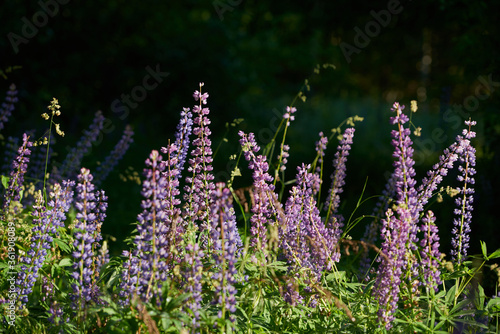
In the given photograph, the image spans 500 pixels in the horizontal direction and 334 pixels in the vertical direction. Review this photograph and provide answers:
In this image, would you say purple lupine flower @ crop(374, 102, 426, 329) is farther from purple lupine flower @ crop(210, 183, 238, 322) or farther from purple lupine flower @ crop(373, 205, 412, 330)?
purple lupine flower @ crop(210, 183, 238, 322)

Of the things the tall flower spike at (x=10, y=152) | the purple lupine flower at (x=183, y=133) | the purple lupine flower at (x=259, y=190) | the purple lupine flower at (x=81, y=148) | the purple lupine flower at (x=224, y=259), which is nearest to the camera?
the purple lupine flower at (x=224, y=259)

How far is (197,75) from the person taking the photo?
444 inches

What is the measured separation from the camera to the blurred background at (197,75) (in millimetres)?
7004

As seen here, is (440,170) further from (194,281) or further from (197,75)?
(197,75)

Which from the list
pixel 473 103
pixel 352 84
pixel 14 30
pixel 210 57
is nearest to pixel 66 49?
pixel 14 30

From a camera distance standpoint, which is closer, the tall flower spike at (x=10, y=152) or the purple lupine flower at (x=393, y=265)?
the purple lupine flower at (x=393, y=265)

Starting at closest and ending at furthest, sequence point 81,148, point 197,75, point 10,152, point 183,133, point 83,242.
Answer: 1. point 83,242
2. point 183,133
3. point 10,152
4. point 81,148
5. point 197,75


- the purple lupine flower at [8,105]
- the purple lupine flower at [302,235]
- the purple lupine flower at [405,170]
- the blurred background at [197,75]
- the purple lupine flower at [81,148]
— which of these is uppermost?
the blurred background at [197,75]

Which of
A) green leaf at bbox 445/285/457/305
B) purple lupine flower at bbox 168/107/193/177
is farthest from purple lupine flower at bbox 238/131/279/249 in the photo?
green leaf at bbox 445/285/457/305

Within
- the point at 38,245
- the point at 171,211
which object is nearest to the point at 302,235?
the point at 171,211

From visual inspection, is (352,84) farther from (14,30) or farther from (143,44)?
(14,30)

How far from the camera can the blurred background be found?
7.00 metres

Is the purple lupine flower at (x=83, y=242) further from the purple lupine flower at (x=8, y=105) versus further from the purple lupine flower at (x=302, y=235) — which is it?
the purple lupine flower at (x=8, y=105)

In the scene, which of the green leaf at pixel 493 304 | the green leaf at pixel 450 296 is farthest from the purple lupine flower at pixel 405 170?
the green leaf at pixel 493 304
